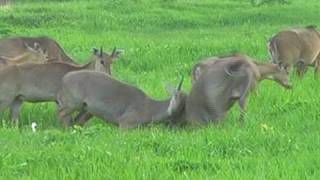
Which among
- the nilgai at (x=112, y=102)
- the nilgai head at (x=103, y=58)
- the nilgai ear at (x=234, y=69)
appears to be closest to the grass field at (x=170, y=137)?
the nilgai at (x=112, y=102)

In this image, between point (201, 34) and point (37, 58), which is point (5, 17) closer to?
point (201, 34)

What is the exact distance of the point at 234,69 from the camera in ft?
36.2

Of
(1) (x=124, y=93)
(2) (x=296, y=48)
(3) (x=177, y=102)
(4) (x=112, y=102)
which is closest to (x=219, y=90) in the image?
(3) (x=177, y=102)

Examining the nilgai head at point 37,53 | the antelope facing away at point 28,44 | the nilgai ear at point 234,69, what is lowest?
the antelope facing away at point 28,44

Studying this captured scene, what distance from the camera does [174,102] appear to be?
35.2 feet

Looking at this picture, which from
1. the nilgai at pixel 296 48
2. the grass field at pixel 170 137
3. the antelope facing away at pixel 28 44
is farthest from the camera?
the nilgai at pixel 296 48

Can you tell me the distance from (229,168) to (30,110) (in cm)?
496

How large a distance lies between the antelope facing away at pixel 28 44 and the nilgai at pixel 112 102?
303cm

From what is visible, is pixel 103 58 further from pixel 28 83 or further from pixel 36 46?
pixel 28 83

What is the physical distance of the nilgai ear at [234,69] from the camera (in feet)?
36.0

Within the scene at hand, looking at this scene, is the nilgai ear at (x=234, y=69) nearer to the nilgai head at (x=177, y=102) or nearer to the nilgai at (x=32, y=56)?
the nilgai head at (x=177, y=102)

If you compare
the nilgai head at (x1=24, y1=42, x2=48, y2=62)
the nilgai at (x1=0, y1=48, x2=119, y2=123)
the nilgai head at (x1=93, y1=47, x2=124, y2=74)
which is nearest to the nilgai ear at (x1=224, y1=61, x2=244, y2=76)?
the nilgai at (x1=0, y1=48, x2=119, y2=123)

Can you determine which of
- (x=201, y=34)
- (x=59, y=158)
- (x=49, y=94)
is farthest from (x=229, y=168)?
(x=201, y=34)

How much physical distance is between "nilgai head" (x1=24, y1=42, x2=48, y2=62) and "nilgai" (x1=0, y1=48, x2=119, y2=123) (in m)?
1.73
